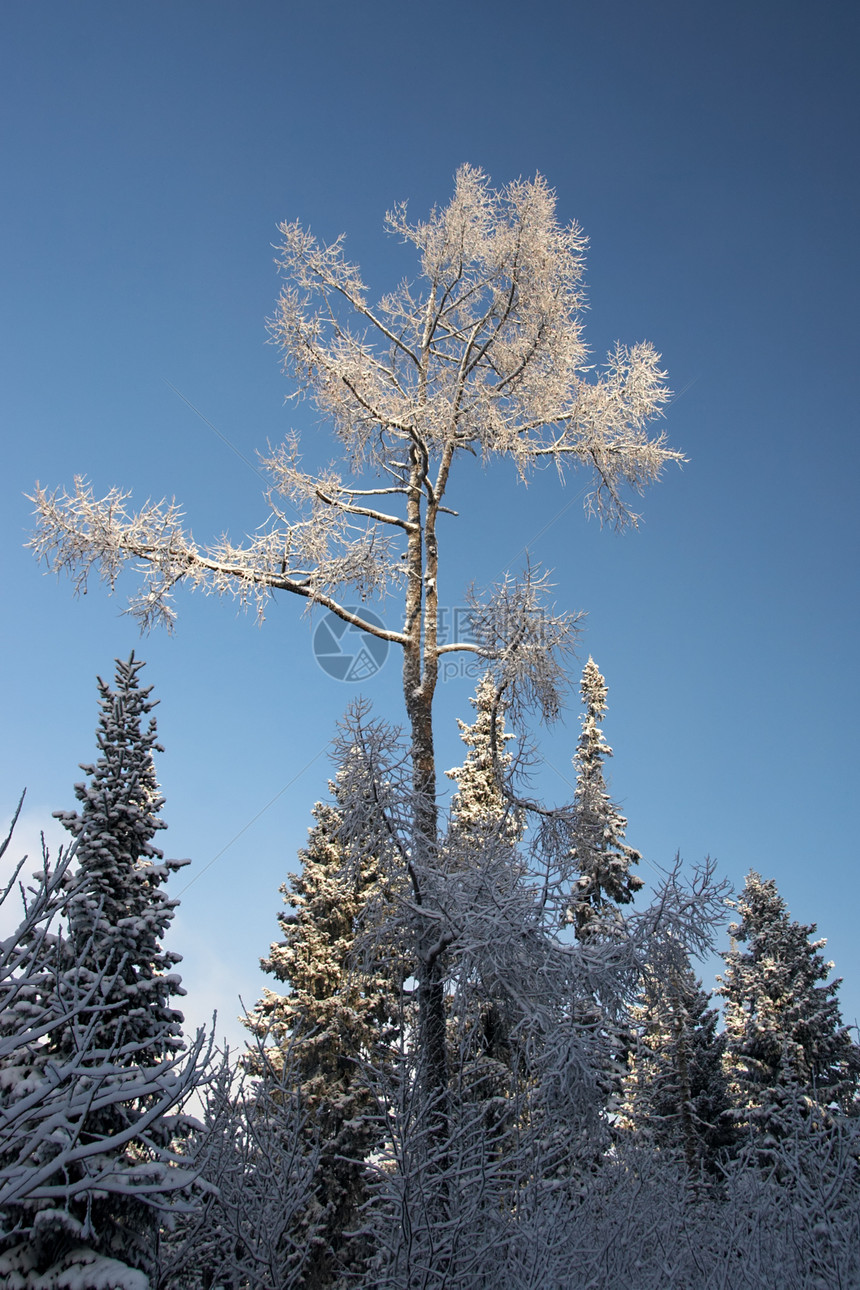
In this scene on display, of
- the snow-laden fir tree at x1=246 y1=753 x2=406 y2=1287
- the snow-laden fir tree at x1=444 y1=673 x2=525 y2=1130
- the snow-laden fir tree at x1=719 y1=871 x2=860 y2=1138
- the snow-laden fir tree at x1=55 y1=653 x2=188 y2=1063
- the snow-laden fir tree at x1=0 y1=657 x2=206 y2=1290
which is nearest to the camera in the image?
the snow-laden fir tree at x1=0 y1=657 x2=206 y2=1290

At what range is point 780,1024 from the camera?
18500mm

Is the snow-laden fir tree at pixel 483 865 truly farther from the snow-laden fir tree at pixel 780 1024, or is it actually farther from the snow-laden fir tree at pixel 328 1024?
the snow-laden fir tree at pixel 780 1024

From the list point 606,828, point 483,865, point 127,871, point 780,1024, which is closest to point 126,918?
point 127,871

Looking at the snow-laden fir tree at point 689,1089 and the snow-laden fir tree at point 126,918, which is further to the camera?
the snow-laden fir tree at point 689,1089

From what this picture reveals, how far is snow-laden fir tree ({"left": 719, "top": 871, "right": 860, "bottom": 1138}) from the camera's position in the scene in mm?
17922

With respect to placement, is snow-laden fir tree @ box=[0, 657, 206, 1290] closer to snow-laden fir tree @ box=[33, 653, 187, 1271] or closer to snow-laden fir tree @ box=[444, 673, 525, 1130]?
snow-laden fir tree @ box=[33, 653, 187, 1271]

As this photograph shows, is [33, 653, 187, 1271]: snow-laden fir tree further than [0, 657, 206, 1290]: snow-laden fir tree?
Yes

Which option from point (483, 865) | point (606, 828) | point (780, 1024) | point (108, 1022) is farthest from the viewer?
point (780, 1024)

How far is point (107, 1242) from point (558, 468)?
29.4 feet

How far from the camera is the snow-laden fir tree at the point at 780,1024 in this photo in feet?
58.8

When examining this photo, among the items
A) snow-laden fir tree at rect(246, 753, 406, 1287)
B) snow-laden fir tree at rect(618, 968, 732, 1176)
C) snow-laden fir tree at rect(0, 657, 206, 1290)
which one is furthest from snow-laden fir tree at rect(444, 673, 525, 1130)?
snow-laden fir tree at rect(618, 968, 732, 1176)

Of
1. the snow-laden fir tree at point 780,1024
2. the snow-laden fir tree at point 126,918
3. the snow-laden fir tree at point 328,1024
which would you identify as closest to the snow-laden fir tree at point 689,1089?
the snow-laden fir tree at point 780,1024

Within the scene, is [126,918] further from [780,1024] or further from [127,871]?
[780,1024]

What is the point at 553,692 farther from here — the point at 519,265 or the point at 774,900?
the point at 774,900
